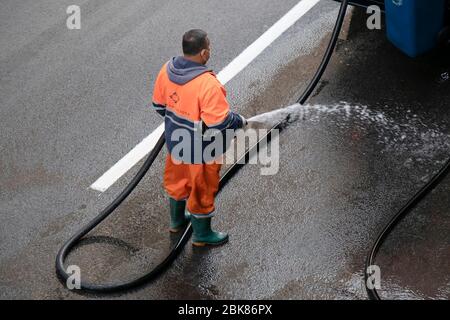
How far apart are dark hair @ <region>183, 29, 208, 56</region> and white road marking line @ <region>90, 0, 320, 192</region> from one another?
1.62 metres

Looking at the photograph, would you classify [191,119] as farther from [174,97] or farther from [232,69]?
[232,69]

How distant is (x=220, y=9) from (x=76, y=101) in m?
1.86

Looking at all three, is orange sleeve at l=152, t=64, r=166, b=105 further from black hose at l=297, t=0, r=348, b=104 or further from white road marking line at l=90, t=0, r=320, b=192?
black hose at l=297, t=0, r=348, b=104

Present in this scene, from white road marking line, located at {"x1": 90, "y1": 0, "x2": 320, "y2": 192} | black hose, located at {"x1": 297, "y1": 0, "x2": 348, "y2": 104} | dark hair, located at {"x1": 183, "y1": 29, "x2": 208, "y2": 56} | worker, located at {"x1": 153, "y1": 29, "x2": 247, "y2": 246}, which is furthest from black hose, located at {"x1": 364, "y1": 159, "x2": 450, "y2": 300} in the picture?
white road marking line, located at {"x1": 90, "y1": 0, "x2": 320, "y2": 192}

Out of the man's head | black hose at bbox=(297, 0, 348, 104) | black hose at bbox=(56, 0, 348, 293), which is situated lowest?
black hose at bbox=(56, 0, 348, 293)

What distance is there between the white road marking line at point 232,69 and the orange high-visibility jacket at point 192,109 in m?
1.13

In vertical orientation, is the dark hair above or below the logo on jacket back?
above

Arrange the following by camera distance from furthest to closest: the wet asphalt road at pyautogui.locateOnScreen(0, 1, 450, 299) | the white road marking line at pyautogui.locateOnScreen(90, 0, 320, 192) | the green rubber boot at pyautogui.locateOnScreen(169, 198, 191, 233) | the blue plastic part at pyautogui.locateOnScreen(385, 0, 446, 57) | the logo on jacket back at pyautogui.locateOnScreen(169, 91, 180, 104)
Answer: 1. the blue plastic part at pyautogui.locateOnScreen(385, 0, 446, 57)
2. the white road marking line at pyautogui.locateOnScreen(90, 0, 320, 192)
3. the green rubber boot at pyautogui.locateOnScreen(169, 198, 191, 233)
4. the wet asphalt road at pyautogui.locateOnScreen(0, 1, 450, 299)
5. the logo on jacket back at pyautogui.locateOnScreen(169, 91, 180, 104)

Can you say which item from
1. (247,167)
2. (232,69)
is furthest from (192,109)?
(232,69)

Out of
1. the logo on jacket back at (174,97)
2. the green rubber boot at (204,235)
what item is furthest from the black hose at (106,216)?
the logo on jacket back at (174,97)

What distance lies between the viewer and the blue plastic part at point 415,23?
6594mm

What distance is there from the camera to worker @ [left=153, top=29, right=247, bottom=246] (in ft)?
16.1

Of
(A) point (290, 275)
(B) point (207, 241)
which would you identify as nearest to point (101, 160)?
(B) point (207, 241)

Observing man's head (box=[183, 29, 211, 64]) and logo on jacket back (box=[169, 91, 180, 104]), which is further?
logo on jacket back (box=[169, 91, 180, 104])
